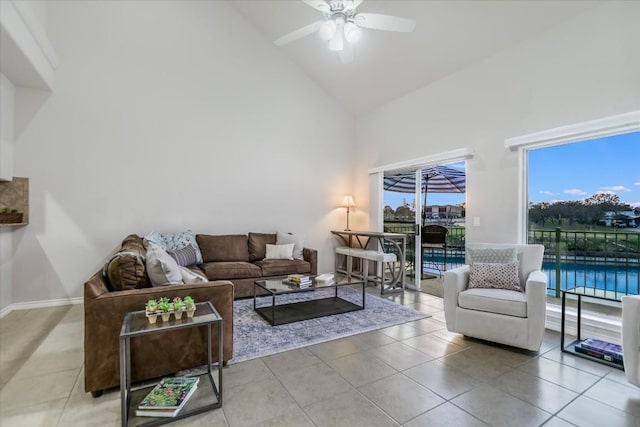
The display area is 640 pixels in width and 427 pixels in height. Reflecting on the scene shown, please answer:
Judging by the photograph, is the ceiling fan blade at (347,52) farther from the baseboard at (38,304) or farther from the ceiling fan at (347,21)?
the baseboard at (38,304)

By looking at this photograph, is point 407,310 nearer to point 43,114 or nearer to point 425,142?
point 425,142

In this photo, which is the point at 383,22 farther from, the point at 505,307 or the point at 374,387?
the point at 374,387

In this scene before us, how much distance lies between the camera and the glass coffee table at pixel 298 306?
11.4 ft

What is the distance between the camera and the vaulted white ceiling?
333cm

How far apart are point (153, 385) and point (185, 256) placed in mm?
2233

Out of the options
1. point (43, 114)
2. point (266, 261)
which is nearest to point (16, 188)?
point (43, 114)

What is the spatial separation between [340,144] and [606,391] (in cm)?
518

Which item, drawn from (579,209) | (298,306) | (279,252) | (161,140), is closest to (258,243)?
(279,252)

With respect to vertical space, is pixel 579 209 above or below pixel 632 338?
above

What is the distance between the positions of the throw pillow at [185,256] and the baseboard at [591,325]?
4.39 metres

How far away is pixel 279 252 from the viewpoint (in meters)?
5.03

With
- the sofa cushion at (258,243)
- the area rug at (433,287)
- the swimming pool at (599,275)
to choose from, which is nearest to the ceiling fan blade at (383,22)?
the swimming pool at (599,275)

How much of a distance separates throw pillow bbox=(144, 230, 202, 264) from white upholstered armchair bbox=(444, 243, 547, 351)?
3.41 metres

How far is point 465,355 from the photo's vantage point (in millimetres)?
2672
